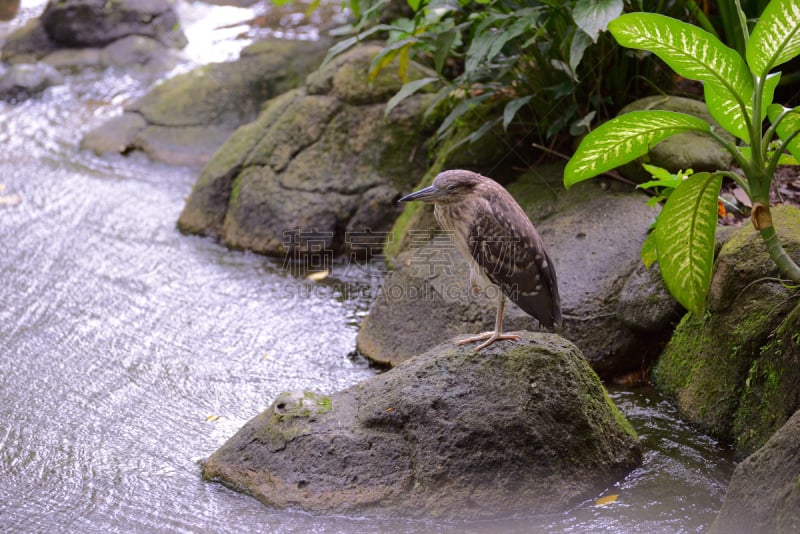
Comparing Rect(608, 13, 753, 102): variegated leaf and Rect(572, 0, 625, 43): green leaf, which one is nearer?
Rect(608, 13, 753, 102): variegated leaf

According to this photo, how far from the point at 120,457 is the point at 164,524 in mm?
588

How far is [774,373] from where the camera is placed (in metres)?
3.43

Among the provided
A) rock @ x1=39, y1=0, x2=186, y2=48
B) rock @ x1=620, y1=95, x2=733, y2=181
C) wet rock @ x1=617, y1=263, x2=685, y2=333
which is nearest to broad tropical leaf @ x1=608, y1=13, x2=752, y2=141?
wet rock @ x1=617, y1=263, x2=685, y2=333

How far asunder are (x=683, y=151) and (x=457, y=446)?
2.26 m

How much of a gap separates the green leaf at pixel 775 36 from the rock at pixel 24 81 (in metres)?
8.16

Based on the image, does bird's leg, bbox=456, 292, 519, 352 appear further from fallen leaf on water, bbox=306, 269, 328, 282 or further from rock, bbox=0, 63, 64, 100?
rock, bbox=0, 63, 64, 100

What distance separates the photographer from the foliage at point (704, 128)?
309 centimetres

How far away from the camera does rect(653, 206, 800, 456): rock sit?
3.41 meters

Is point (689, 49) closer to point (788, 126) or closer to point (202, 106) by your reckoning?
point (788, 126)

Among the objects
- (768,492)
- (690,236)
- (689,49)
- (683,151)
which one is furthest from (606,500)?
(683,151)

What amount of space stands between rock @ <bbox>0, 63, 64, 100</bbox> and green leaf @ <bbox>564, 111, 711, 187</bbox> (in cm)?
770

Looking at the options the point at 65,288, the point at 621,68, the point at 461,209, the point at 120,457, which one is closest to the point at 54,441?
the point at 120,457

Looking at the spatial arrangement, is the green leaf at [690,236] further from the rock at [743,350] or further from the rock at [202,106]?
the rock at [202,106]

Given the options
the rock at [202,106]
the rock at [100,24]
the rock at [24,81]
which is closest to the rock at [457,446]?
the rock at [202,106]
